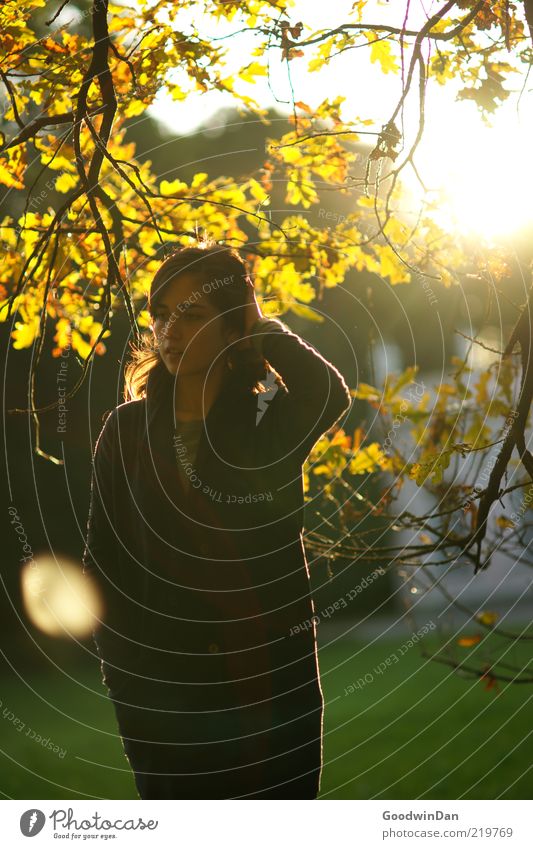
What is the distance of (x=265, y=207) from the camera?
11.9 ft

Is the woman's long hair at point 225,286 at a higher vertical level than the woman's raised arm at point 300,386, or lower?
higher

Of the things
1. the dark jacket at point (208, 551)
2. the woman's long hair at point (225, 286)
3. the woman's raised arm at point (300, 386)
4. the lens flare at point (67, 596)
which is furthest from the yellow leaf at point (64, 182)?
the lens flare at point (67, 596)

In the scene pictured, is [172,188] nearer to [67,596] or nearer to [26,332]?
[26,332]

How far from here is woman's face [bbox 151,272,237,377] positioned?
2.74m

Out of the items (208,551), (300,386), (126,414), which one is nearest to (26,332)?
(126,414)

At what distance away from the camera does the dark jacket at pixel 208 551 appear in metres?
2.69

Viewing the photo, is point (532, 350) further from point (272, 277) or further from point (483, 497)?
point (272, 277)

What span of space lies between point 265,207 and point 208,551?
5.05 feet

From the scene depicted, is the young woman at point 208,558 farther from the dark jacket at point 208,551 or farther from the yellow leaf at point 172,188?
the yellow leaf at point 172,188

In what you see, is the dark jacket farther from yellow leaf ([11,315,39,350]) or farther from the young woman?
yellow leaf ([11,315,39,350])

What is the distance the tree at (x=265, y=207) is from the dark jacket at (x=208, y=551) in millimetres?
320

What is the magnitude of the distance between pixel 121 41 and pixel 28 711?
6724 millimetres

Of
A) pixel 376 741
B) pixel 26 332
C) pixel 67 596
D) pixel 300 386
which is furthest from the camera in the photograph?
pixel 376 741
